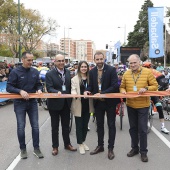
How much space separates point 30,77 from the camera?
492 cm

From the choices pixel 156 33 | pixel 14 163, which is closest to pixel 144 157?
pixel 14 163

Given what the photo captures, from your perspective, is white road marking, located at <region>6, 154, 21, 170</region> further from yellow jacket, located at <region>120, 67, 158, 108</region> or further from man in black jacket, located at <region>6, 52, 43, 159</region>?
yellow jacket, located at <region>120, 67, 158, 108</region>

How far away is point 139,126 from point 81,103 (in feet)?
4.02

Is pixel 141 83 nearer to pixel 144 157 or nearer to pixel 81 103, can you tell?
pixel 81 103

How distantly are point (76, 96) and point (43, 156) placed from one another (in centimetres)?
134

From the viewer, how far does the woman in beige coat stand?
518 centimetres

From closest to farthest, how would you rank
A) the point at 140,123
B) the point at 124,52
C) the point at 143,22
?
the point at 140,123
the point at 124,52
the point at 143,22

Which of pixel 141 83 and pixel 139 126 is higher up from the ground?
pixel 141 83

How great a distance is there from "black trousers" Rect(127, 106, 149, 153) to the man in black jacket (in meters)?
1.85

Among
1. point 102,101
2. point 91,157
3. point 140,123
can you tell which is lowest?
point 91,157

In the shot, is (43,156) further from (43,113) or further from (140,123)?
(43,113)

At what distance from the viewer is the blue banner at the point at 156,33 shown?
1387cm

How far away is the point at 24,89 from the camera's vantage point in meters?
4.91

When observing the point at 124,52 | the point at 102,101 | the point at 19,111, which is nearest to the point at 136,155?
the point at 102,101
